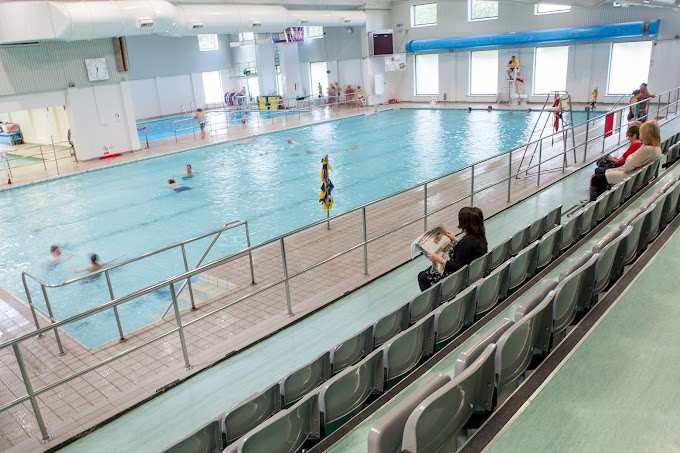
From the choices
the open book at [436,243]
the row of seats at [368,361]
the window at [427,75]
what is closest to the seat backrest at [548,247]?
the row of seats at [368,361]

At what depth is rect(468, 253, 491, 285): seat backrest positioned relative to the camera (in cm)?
466

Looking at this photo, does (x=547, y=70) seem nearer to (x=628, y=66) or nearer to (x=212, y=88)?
(x=628, y=66)

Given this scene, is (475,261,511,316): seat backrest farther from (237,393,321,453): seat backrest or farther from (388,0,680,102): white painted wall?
(388,0,680,102): white painted wall

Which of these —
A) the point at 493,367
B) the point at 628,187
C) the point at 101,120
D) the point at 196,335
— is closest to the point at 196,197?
the point at 101,120

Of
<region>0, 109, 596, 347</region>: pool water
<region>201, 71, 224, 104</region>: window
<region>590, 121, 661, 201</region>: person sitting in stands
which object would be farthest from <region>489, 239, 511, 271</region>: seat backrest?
<region>201, 71, 224, 104</region>: window

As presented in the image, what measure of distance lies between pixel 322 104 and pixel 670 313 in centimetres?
2671

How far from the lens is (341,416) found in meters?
3.13

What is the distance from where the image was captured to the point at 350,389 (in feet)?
10.2

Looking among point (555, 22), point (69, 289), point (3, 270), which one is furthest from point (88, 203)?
point (555, 22)

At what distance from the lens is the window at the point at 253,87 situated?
33.1m

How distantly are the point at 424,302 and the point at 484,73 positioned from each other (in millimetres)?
23941

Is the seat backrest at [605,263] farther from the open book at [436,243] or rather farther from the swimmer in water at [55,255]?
the swimmer in water at [55,255]

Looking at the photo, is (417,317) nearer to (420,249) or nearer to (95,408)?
(420,249)

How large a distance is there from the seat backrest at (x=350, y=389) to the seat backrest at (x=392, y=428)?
0.78m
